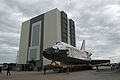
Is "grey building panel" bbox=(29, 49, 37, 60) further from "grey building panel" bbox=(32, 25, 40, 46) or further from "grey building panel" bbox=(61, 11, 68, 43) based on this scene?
"grey building panel" bbox=(61, 11, 68, 43)

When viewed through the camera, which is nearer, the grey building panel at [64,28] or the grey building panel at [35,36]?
the grey building panel at [64,28]

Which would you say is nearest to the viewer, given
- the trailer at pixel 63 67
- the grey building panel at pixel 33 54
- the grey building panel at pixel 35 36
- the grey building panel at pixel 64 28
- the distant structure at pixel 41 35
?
the trailer at pixel 63 67


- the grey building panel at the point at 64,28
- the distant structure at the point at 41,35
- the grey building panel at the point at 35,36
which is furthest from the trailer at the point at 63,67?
the grey building panel at the point at 35,36

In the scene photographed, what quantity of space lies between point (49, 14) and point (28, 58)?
23.1 metres

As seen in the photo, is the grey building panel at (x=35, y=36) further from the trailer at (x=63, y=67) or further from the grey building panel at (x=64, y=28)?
the trailer at (x=63, y=67)

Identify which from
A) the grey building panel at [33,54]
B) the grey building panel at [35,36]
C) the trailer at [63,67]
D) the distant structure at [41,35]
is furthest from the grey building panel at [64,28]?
the trailer at [63,67]

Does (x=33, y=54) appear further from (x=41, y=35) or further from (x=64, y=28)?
(x=64, y=28)

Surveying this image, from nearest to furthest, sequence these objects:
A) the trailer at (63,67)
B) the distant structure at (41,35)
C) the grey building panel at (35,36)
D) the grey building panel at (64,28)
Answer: the trailer at (63,67) < the distant structure at (41,35) < the grey building panel at (64,28) < the grey building panel at (35,36)

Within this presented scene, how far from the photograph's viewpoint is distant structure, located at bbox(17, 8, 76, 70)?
161 ft

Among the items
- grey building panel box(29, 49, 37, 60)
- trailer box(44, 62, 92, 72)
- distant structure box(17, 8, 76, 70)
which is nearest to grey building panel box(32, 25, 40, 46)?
distant structure box(17, 8, 76, 70)

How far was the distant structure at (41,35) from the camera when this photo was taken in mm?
49000

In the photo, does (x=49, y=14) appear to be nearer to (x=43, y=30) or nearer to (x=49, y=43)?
(x=43, y=30)

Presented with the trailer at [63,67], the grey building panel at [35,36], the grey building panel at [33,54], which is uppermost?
the grey building panel at [35,36]

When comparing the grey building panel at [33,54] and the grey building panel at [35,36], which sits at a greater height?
the grey building panel at [35,36]
